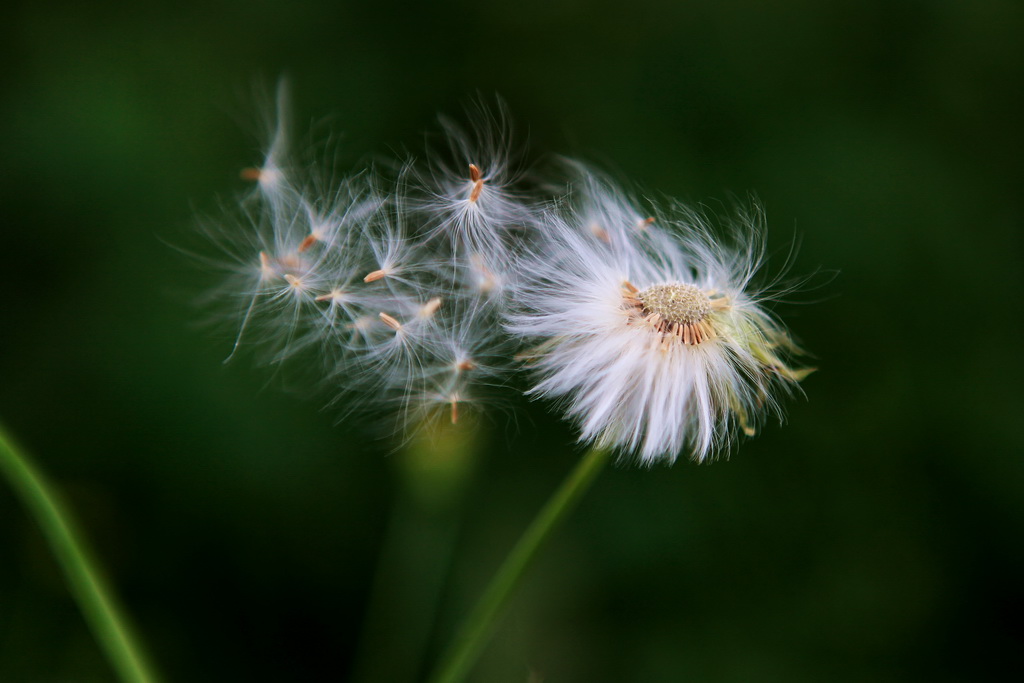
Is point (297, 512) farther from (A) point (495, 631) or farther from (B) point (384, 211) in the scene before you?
(B) point (384, 211)

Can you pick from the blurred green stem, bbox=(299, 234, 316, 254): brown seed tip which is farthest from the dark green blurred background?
bbox=(299, 234, 316, 254): brown seed tip

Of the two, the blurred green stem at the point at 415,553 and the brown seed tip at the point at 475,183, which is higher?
the brown seed tip at the point at 475,183

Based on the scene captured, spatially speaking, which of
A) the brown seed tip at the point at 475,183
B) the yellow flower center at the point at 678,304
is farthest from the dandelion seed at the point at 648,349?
the brown seed tip at the point at 475,183

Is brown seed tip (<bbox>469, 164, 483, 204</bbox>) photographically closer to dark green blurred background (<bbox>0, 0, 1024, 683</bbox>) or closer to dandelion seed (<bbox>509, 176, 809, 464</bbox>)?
dandelion seed (<bbox>509, 176, 809, 464</bbox>)

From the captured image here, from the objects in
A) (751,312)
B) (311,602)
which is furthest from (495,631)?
(751,312)

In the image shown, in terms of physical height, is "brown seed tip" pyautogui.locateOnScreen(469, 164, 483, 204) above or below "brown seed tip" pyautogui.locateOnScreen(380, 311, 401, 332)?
above

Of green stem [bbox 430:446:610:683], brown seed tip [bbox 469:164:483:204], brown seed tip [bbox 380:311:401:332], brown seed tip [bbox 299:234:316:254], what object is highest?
brown seed tip [bbox 469:164:483:204]

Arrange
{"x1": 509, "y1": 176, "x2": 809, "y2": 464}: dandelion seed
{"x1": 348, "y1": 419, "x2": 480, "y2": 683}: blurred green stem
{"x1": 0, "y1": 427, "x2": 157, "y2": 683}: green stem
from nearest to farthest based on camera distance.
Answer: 1. {"x1": 0, "y1": 427, "x2": 157, "y2": 683}: green stem
2. {"x1": 509, "y1": 176, "x2": 809, "y2": 464}: dandelion seed
3. {"x1": 348, "y1": 419, "x2": 480, "y2": 683}: blurred green stem

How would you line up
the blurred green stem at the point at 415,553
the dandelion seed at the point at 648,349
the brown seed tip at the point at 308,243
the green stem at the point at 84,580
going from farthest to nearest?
the blurred green stem at the point at 415,553
the brown seed tip at the point at 308,243
the dandelion seed at the point at 648,349
the green stem at the point at 84,580

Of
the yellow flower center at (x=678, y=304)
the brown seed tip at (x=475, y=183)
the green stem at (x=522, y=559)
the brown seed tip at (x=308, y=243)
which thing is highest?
the brown seed tip at (x=475, y=183)

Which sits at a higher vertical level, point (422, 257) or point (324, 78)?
point (324, 78)

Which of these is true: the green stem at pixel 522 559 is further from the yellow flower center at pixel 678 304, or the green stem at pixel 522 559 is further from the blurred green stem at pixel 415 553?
the blurred green stem at pixel 415 553
